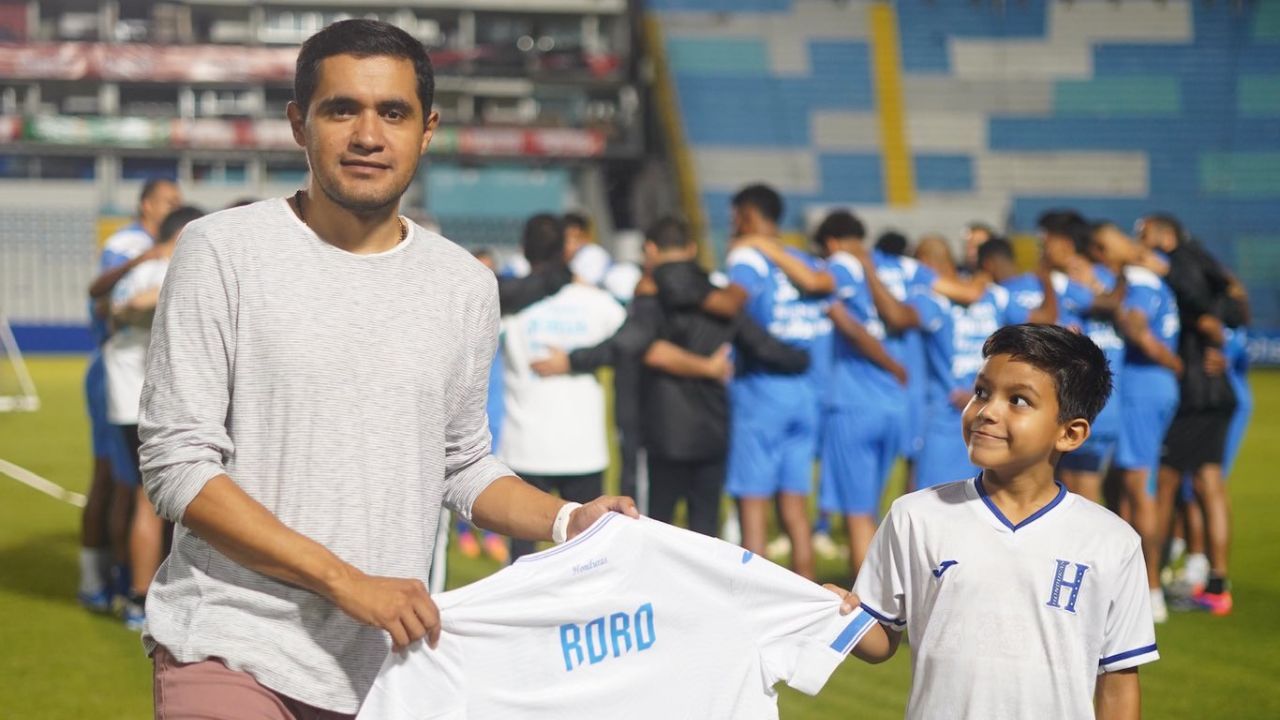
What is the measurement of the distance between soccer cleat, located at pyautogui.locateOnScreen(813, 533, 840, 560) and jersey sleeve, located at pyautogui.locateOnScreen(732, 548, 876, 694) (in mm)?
5976

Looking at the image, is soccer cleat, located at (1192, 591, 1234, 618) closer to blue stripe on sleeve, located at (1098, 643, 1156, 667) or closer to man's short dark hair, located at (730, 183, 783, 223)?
→ man's short dark hair, located at (730, 183, 783, 223)

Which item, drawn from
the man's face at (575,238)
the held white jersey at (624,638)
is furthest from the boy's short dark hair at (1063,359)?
the man's face at (575,238)

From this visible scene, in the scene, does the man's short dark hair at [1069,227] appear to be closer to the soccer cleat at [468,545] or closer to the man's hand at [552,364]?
the man's hand at [552,364]

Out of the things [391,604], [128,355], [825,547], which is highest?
[391,604]

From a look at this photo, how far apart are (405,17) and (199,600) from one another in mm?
41245

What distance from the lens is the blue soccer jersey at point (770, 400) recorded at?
21.8ft

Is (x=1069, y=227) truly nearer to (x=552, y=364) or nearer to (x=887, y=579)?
(x=552, y=364)

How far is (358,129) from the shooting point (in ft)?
7.04

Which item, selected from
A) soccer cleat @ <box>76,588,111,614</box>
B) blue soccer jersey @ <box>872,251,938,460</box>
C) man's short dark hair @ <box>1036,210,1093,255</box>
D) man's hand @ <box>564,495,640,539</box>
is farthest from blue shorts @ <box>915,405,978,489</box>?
man's hand @ <box>564,495,640,539</box>

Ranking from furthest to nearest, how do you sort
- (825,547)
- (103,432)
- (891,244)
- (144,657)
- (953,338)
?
(825,547), (891,244), (953,338), (103,432), (144,657)

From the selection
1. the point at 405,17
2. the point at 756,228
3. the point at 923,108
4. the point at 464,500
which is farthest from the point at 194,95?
the point at 464,500

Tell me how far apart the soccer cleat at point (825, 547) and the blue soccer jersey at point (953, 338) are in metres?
1.47

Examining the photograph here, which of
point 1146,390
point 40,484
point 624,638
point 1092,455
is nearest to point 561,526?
→ point 624,638

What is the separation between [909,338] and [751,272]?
4.28 ft
